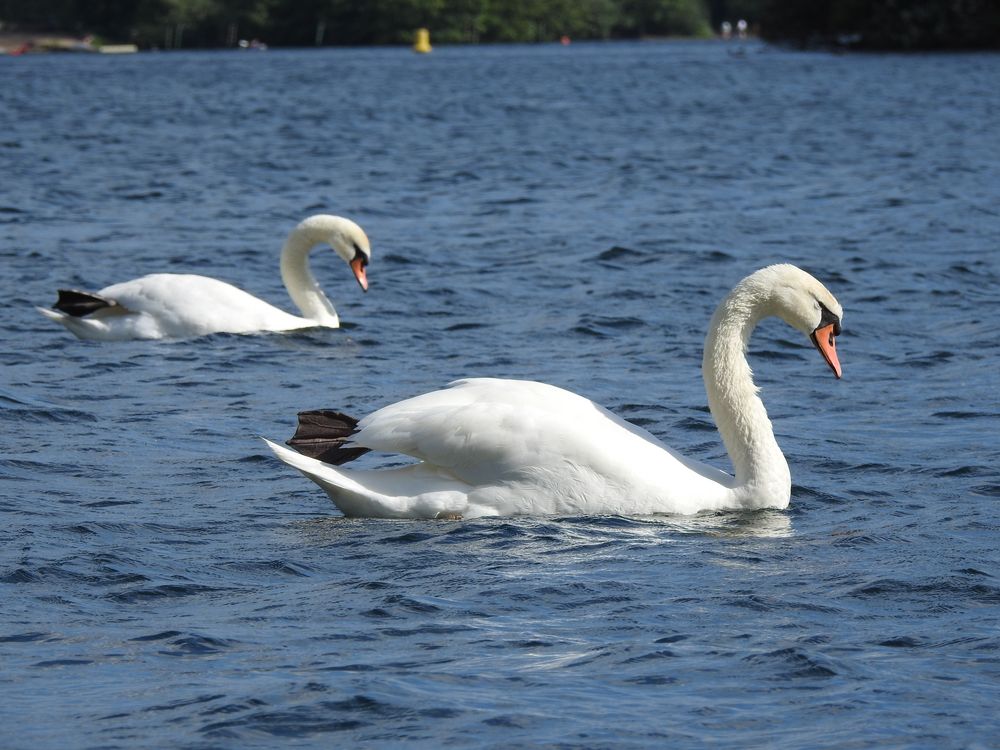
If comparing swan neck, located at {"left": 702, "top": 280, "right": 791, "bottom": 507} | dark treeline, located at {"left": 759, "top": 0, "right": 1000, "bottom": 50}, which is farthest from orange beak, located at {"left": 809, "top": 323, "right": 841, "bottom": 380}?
dark treeline, located at {"left": 759, "top": 0, "right": 1000, "bottom": 50}

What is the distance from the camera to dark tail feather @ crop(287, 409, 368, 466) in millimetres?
7211

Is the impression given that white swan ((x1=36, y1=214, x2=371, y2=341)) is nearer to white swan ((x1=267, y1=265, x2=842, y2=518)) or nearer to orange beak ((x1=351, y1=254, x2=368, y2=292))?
orange beak ((x1=351, y1=254, x2=368, y2=292))

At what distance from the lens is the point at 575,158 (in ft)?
87.2

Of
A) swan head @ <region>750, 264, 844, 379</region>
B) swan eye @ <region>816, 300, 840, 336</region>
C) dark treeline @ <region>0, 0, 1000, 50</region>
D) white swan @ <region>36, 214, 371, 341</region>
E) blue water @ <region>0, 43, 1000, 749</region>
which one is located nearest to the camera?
blue water @ <region>0, 43, 1000, 749</region>

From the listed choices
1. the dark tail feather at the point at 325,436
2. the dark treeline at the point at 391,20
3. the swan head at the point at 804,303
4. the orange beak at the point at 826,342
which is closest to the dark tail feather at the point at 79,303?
the dark tail feather at the point at 325,436

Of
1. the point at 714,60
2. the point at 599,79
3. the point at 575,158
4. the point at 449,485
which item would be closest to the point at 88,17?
the point at 714,60

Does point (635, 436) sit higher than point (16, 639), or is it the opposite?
point (635, 436)

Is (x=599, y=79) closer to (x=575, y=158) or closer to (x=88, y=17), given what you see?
(x=575, y=158)

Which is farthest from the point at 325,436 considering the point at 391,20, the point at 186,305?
the point at 391,20

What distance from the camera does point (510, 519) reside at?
7168 millimetres

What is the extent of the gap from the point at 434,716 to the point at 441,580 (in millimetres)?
1309

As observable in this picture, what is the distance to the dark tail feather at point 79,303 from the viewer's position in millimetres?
11609

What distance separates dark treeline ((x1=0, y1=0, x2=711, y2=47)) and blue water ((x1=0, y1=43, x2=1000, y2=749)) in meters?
103

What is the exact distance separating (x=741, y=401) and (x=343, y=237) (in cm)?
595
